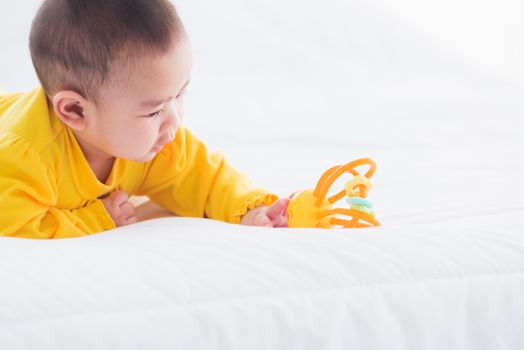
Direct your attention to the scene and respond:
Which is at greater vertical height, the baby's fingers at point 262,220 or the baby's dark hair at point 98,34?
the baby's dark hair at point 98,34

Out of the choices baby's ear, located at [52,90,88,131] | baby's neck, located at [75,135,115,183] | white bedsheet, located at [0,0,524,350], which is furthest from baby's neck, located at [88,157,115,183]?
white bedsheet, located at [0,0,524,350]

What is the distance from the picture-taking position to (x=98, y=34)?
3.19 feet

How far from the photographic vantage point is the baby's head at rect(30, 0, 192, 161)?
974 mm

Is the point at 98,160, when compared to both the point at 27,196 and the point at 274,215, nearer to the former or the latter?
the point at 27,196

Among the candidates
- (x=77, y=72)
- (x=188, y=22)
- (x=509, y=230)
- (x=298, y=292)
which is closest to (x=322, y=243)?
(x=298, y=292)

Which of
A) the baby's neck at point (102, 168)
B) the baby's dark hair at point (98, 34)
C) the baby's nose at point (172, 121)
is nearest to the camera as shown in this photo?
the baby's dark hair at point (98, 34)

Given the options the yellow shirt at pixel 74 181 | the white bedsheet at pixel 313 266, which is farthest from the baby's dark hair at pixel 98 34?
the white bedsheet at pixel 313 266

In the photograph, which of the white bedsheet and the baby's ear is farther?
the baby's ear

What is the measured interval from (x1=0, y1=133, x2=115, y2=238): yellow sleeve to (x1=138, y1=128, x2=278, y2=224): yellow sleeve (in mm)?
197

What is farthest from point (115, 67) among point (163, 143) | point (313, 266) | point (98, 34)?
point (313, 266)

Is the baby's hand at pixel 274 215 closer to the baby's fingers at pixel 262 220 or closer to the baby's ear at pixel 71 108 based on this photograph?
the baby's fingers at pixel 262 220

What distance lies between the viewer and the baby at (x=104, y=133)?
99 centimetres

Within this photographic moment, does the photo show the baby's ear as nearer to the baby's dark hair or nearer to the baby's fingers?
the baby's dark hair

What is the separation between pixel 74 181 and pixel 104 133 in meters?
0.11
